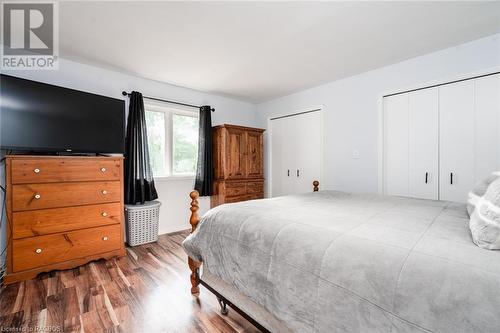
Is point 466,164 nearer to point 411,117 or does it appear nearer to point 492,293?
point 411,117

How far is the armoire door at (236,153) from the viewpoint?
378 centimetres

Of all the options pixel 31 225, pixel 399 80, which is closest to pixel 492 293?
pixel 399 80

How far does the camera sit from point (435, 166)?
8.54 feet

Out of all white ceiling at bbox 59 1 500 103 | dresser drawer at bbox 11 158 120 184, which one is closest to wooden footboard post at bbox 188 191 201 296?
dresser drawer at bbox 11 158 120 184

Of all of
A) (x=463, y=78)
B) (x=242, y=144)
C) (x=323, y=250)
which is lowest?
(x=323, y=250)

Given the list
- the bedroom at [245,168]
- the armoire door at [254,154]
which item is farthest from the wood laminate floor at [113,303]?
the armoire door at [254,154]

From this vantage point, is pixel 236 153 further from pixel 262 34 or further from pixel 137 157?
pixel 262 34

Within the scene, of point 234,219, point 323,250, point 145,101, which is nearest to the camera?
point 323,250

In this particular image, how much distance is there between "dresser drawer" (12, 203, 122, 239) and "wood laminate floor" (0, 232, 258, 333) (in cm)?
44

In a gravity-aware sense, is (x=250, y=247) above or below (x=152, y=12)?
below

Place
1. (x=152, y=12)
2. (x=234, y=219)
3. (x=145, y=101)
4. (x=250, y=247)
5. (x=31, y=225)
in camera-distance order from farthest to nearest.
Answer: (x=145, y=101) < (x=31, y=225) < (x=152, y=12) < (x=234, y=219) < (x=250, y=247)

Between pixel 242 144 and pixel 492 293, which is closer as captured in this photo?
pixel 492 293

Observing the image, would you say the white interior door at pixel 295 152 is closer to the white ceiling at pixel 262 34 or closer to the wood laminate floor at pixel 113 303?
the white ceiling at pixel 262 34

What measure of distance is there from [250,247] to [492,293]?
930 millimetres
